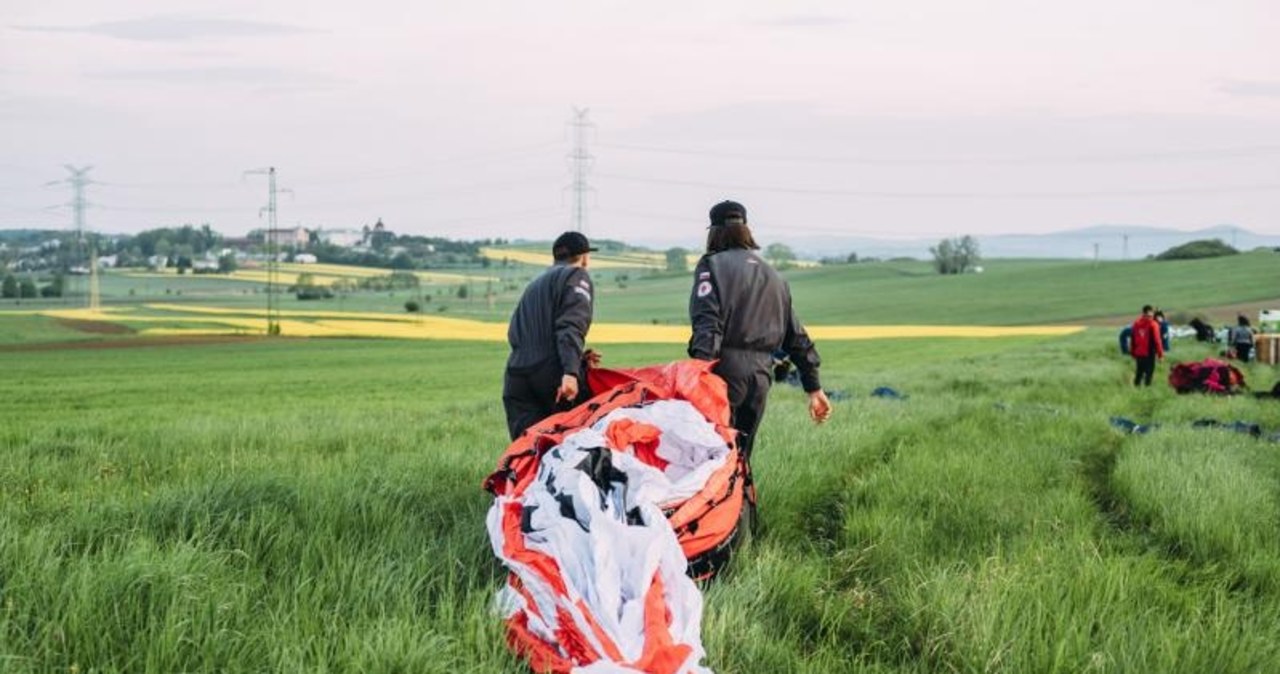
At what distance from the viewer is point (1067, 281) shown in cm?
10806

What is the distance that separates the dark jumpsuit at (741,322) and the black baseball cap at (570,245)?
0.82 meters

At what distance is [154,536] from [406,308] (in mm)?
88702

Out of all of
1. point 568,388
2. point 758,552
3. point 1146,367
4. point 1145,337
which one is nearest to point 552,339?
point 568,388

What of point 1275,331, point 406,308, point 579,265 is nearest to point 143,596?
point 579,265

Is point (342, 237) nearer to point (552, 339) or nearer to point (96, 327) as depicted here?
point (96, 327)

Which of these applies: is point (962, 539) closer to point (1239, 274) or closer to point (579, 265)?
point (579, 265)

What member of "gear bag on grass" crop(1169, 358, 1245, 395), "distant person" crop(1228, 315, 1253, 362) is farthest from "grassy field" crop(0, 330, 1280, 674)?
"distant person" crop(1228, 315, 1253, 362)

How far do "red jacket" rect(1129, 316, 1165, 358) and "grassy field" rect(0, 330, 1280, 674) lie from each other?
439 inches

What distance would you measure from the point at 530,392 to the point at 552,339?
0.40 metres

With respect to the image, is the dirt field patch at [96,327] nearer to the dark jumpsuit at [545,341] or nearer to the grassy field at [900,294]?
the grassy field at [900,294]

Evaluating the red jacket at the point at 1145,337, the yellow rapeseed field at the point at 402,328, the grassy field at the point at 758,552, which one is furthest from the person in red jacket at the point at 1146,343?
the yellow rapeseed field at the point at 402,328

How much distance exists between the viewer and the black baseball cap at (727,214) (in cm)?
745

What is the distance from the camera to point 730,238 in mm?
7395

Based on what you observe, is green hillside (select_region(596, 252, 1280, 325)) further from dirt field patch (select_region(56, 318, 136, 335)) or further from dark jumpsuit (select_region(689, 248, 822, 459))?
dark jumpsuit (select_region(689, 248, 822, 459))
